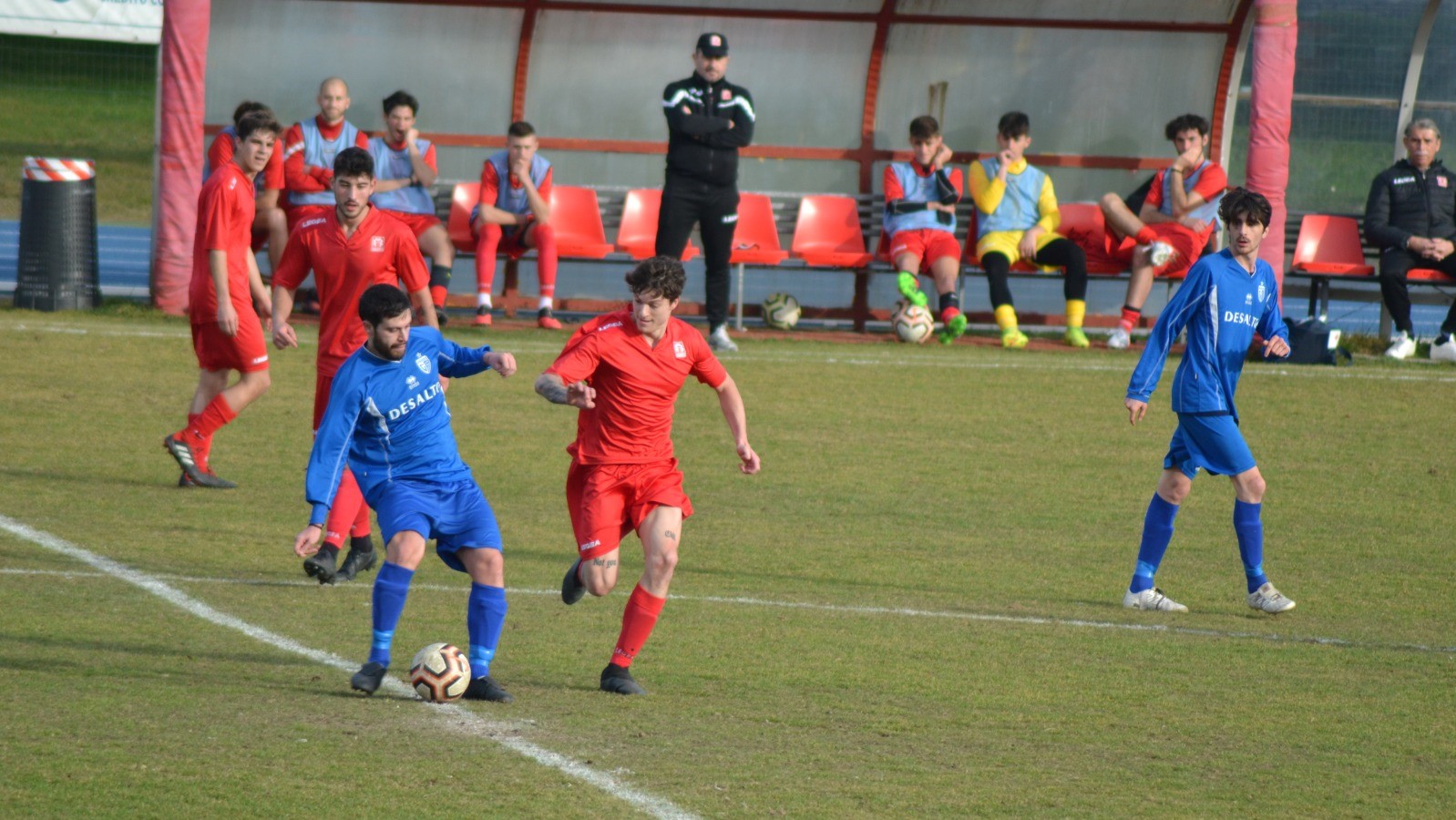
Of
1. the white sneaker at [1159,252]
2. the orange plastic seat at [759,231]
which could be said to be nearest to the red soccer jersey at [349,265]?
the orange plastic seat at [759,231]

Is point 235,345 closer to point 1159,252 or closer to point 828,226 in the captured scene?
point 828,226

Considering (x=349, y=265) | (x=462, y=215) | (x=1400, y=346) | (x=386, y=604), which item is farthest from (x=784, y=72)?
(x=386, y=604)

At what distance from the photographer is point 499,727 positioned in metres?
5.70

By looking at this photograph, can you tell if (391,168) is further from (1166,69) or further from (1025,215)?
(1166,69)

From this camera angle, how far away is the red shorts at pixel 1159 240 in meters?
15.8

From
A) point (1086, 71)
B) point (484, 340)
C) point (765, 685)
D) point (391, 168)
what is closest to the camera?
point (765, 685)

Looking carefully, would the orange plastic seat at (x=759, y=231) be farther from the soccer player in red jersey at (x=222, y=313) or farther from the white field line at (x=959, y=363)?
the soccer player in red jersey at (x=222, y=313)

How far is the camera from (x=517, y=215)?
1561cm

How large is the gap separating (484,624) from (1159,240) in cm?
1096

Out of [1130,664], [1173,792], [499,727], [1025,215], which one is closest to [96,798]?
[499,727]

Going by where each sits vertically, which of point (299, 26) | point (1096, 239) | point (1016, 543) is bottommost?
point (1016, 543)

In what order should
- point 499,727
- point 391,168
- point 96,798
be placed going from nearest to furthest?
point 96,798 → point 499,727 → point 391,168

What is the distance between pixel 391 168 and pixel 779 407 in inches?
190

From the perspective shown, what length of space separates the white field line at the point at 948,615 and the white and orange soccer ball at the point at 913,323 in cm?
834
